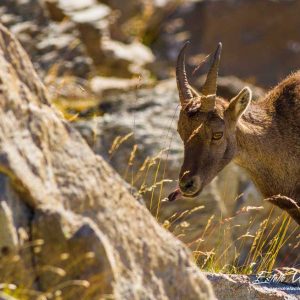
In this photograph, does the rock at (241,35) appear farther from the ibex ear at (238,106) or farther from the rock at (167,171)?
the ibex ear at (238,106)

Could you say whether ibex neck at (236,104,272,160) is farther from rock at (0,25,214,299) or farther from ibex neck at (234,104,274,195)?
rock at (0,25,214,299)

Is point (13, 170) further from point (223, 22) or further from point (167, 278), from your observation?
point (223, 22)

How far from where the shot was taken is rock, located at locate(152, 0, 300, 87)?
77.2 ft

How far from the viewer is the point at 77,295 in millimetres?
5133

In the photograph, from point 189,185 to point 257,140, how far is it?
109 cm

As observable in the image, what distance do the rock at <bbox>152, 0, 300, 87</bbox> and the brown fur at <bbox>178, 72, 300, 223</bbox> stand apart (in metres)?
13.5

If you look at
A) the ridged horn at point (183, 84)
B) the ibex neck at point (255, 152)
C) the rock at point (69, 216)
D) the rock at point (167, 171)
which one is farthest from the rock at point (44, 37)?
the rock at point (69, 216)

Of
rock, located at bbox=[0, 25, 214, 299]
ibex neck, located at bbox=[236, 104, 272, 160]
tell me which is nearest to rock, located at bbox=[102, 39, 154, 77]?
ibex neck, located at bbox=[236, 104, 272, 160]

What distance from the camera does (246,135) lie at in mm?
9383

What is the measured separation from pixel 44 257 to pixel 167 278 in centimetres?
75

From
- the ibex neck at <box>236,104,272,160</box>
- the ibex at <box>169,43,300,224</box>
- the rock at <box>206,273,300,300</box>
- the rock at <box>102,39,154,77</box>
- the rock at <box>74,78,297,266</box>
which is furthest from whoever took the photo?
the rock at <box>102,39,154,77</box>

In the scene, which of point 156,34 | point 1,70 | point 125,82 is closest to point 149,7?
point 156,34

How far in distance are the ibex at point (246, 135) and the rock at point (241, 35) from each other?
13525mm

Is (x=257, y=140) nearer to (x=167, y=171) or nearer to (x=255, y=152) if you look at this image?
(x=255, y=152)
